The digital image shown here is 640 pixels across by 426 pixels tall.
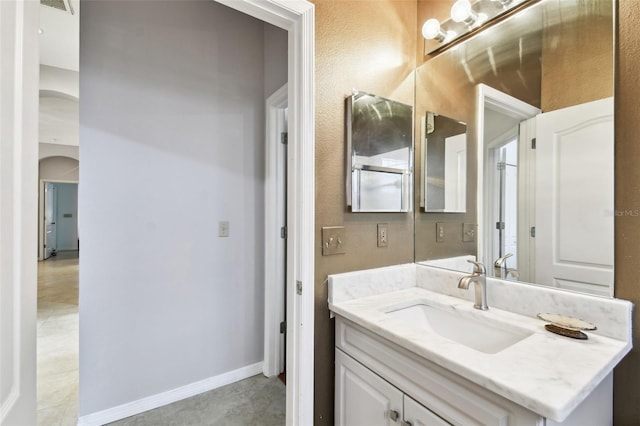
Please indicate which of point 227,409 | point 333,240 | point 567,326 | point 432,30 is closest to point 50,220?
point 333,240

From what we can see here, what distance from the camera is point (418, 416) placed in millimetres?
865

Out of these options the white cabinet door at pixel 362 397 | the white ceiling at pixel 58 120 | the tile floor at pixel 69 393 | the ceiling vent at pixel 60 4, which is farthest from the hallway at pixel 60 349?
the white cabinet door at pixel 362 397

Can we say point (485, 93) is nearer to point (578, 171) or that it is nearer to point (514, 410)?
point (578, 171)

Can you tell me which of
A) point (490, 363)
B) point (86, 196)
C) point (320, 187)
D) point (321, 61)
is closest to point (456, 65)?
point (321, 61)

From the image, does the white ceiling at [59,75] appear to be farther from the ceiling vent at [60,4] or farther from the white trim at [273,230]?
the white trim at [273,230]

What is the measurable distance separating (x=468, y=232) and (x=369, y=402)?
0.90m

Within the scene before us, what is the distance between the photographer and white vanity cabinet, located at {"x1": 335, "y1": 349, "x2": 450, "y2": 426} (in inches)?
34.7

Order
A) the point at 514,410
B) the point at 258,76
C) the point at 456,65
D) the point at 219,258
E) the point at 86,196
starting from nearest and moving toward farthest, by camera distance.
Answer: the point at 514,410 < the point at 456,65 < the point at 86,196 < the point at 219,258 < the point at 258,76

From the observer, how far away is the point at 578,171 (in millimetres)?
999

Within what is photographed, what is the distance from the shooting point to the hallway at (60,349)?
1.42 meters

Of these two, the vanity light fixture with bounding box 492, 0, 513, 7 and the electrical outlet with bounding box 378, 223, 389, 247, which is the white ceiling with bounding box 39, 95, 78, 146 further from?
the vanity light fixture with bounding box 492, 0, 513, 7

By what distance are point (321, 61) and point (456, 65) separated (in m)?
→ 0.71

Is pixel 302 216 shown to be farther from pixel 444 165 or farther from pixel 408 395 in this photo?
pixel 444 165

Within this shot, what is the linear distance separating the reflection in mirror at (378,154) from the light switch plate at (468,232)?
0.29 metres
